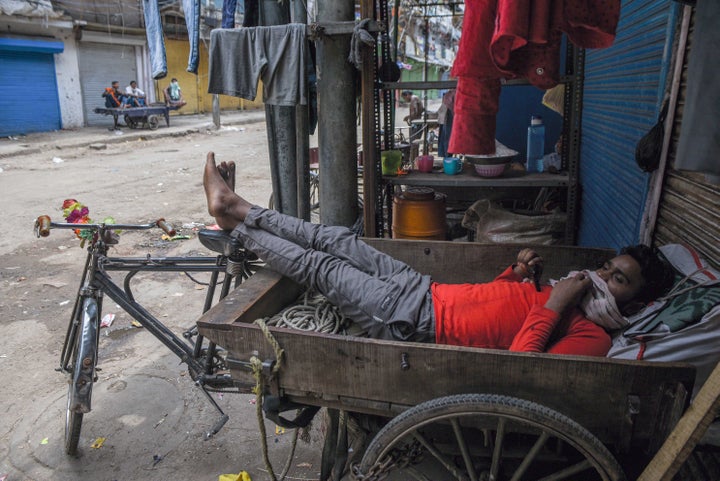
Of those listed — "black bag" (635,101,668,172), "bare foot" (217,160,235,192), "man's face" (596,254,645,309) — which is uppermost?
"black bag" (635,101,668,172)

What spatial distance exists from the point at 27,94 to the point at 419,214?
53.0 feet

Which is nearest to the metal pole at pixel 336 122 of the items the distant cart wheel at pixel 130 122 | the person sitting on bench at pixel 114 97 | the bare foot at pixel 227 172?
the bare foot at pixel 227 172

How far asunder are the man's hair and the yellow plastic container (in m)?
2.18

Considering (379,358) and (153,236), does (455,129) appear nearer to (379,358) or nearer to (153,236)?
(379,358)

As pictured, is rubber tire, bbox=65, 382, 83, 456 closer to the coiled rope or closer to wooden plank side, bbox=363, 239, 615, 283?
the coiled rope

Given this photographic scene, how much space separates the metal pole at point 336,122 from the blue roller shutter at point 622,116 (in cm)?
188

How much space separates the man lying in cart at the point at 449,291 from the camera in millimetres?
2033

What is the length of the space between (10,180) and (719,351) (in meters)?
10.9

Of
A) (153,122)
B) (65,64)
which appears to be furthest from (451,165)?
(65,64)

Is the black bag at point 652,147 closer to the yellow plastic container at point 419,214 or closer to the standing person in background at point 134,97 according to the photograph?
the yellow plastic container at point 419,214

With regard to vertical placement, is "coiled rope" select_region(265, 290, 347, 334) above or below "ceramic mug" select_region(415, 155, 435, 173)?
below

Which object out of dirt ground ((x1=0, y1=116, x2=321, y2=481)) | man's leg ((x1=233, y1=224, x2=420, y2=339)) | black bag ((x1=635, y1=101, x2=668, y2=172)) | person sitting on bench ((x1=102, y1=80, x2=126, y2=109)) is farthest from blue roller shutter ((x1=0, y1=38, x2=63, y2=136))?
black bag ((x1=635, y1=101, x2=668, y2=172))

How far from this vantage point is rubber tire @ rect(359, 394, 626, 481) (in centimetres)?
150

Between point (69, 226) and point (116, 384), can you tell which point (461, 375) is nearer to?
point (69, 226)
